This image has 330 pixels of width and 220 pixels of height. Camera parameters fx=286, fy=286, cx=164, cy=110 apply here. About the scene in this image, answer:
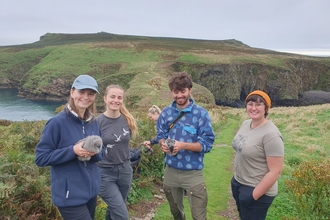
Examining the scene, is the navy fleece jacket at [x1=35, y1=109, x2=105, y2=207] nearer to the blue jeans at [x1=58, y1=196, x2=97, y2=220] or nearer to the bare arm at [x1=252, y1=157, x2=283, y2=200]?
the blue jeans at [x1=58, y1=196, x2=97, y2=220]

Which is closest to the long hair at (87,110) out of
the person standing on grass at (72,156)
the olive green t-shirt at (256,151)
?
the person standing on grass at (72,156)

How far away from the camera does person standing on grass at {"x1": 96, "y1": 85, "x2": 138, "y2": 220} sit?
4.43 metres

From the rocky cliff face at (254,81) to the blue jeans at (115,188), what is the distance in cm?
5716

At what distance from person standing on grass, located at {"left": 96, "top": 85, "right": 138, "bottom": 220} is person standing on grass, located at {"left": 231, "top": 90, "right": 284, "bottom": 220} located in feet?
5.87

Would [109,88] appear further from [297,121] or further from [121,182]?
[297,121]

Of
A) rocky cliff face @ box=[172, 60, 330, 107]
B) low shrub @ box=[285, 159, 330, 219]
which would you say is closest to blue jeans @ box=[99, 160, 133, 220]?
low shrub @ box=[285, 159, 330, 219]

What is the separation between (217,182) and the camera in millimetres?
8523

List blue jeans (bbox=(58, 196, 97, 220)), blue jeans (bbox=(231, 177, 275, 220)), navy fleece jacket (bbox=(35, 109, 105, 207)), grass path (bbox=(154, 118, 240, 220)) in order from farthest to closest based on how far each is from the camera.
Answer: grass path (bbox=(154, 118, 240, 220)), blue jeans (bbox=(231, 177, 275, 220)), blue jeans (bbox=(58, 196, 97, 220)), navy fleece jacket (bbox=(35, 109, 105, 207))

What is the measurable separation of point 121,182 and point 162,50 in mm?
71749

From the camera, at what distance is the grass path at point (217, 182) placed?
6.40m

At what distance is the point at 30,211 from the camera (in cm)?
434

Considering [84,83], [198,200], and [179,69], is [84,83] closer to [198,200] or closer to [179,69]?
[198,200]

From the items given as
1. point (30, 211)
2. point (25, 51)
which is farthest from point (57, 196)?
point (25, 51)

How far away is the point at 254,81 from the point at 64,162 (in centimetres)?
6866
